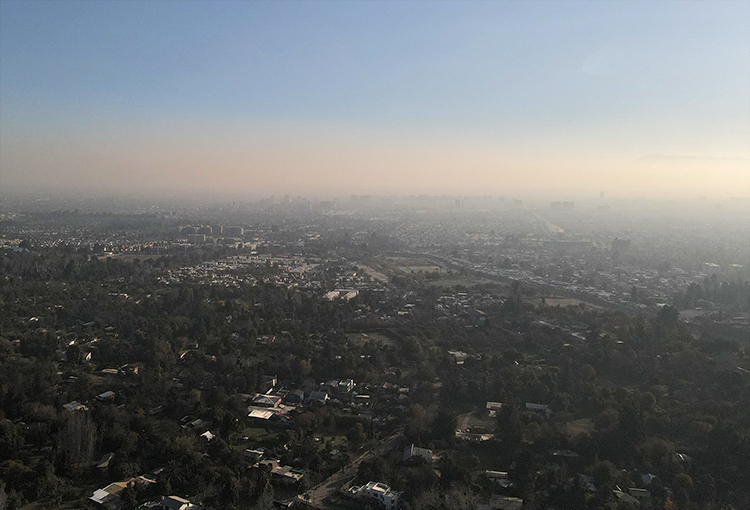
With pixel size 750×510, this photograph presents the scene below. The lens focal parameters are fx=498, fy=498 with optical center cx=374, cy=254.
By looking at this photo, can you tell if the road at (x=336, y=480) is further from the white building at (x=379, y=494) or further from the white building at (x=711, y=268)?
the white building at (x=711, y=268)

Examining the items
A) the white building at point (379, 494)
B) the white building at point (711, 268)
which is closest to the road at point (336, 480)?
the white building at point (379, 494)

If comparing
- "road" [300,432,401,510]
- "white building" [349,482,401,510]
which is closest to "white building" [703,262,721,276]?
"road" [300,432,401,510]

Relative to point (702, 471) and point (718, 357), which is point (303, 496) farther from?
point (718, 357)

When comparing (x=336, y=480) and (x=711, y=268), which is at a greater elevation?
(x=711, y=268)

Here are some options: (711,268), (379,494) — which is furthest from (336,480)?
(711,268)

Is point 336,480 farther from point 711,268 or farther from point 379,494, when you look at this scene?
point 711,268

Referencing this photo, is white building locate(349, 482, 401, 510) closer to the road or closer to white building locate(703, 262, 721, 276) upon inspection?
the road
